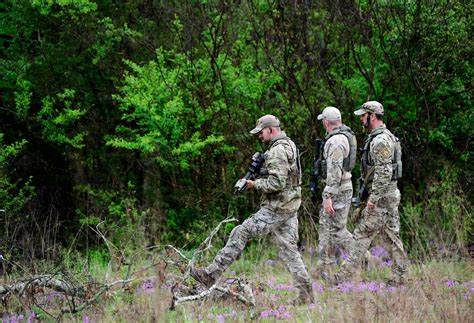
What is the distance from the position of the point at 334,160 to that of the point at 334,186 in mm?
293

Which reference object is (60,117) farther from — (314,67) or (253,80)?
(314,67)

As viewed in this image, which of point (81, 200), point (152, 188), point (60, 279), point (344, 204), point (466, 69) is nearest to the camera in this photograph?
point (60, 279)

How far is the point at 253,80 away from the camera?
Result: 11438 mm

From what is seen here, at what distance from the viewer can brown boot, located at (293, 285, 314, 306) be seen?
6285mm

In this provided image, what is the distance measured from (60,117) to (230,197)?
3477mm

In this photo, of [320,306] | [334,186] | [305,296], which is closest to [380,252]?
[334,186]

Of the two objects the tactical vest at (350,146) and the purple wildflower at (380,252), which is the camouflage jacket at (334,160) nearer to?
the tactical vest at (350,146)

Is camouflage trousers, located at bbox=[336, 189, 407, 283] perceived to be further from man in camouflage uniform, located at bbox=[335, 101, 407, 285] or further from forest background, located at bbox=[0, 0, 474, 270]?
forest background, located at bbox=[0, 0, 474, 270]

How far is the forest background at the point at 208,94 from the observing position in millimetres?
10836

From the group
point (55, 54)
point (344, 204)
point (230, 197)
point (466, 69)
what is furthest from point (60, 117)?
point (466, 69)

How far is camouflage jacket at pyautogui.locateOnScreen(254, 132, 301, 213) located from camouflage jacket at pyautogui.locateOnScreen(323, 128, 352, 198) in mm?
611

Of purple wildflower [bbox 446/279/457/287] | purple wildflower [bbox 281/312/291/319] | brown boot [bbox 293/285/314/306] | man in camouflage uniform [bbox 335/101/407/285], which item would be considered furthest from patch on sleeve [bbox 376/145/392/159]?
purple wildflower [bbox 281/312/291/319]

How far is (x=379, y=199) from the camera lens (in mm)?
7109

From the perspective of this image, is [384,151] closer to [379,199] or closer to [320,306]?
[379,199]
